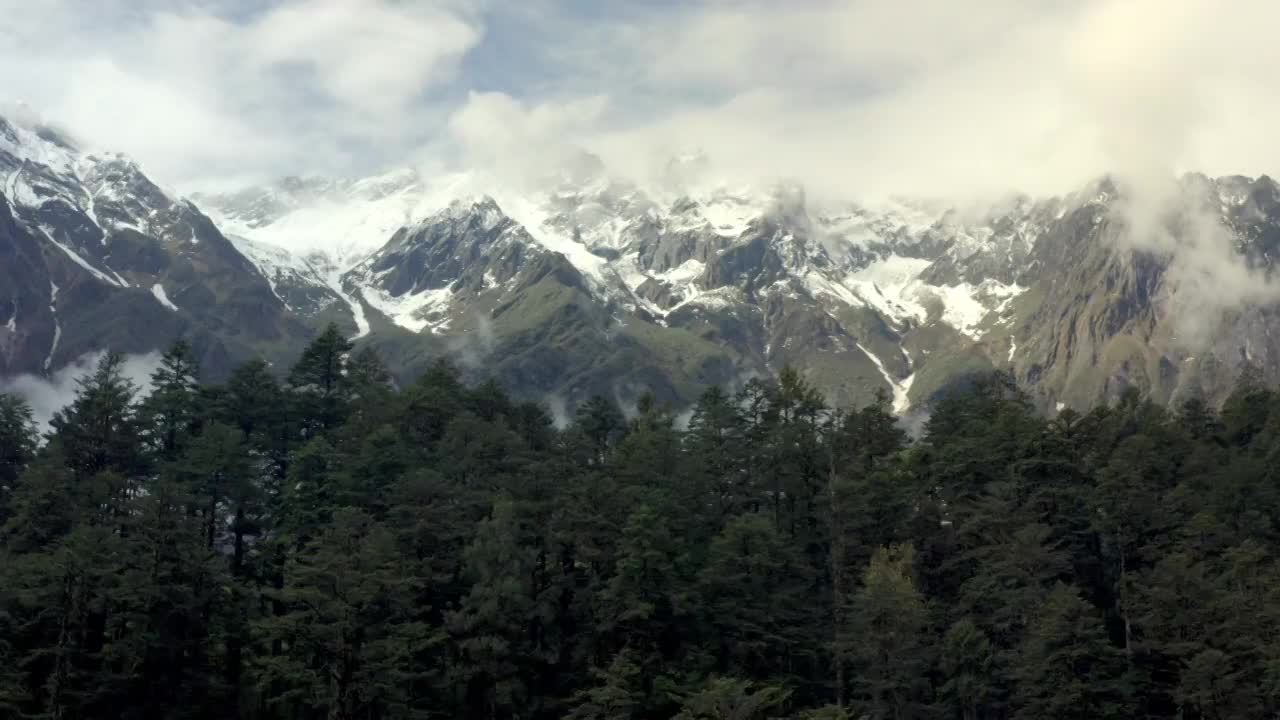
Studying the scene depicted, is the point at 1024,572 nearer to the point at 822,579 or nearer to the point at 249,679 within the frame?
the point at 822,579

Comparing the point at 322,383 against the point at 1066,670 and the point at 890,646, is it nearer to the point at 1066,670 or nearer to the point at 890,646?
the point at 890,646

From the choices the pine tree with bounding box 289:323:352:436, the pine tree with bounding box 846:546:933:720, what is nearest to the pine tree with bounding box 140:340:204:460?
the pine tree with bounding box 289:323:352:436

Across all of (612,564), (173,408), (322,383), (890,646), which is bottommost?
(890,646)

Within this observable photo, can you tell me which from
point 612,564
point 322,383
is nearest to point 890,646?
point 612,564

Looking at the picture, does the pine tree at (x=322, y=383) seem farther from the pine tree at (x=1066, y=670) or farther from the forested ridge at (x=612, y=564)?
the pine tree at (x=1066, y=670)

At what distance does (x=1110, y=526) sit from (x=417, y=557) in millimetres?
51076

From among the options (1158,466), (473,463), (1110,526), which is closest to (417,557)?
(473,463)

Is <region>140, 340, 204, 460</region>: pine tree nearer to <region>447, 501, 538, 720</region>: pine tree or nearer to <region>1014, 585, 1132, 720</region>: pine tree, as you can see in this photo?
<region>447, 501, 538, 720</region>: pine tree

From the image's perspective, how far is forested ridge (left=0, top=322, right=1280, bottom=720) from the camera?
6341 centimetres

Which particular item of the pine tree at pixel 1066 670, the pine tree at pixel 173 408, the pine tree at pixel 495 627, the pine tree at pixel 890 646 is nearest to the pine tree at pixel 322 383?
the pine tree at pixel 173 408

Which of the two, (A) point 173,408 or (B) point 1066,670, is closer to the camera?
(B) point 1066,670

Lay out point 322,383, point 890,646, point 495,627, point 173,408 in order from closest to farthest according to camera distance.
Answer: point 890,646 → point 495,627 → point 173,408 → point 322,383

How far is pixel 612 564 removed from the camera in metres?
74.7

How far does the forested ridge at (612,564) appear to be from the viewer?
63406 mm
